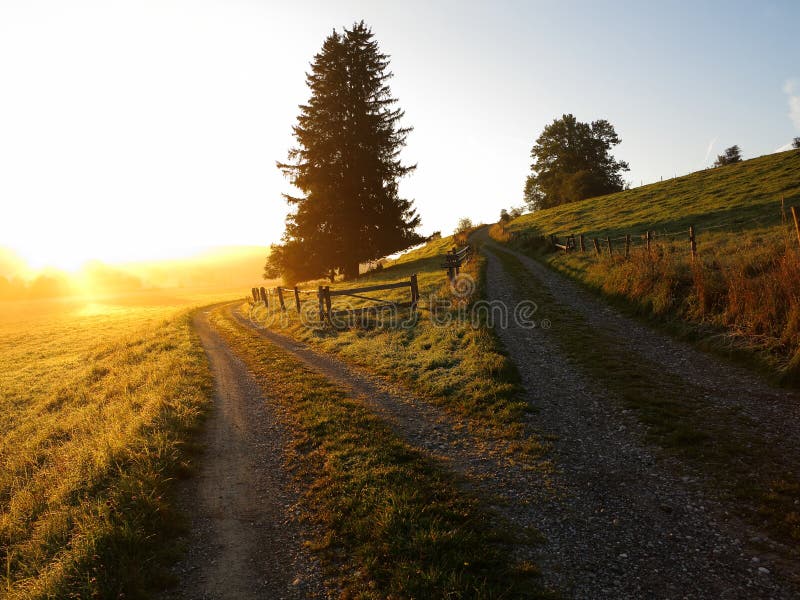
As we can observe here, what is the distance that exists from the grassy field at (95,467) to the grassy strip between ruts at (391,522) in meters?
2.08

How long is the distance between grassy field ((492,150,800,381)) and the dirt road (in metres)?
9.51

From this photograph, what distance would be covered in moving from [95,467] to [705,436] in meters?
10.3

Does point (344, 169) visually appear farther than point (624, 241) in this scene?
Yes

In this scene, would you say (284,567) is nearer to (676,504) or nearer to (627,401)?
(676,504)

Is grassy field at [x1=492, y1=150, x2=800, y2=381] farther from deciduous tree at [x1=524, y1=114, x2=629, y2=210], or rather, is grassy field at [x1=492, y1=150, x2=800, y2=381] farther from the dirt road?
deciduous tree at [x1=524, y1=114, x2=629, y2=210]

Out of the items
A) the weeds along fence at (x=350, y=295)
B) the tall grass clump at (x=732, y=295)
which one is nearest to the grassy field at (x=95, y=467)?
the weeds along fence at (x=350, y=295)

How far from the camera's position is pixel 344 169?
3145 cm

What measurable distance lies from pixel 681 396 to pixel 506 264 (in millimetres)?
20118

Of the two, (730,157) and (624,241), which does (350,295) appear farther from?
(730,157)

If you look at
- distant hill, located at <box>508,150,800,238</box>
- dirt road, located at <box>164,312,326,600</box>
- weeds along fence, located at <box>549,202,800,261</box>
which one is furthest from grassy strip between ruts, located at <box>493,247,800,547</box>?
distant hill, located at <box>508,150,800,238</box>

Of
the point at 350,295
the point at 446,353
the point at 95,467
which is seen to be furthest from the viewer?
the point at 350,295

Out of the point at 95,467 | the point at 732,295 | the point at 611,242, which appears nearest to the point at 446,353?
the point at 732,295

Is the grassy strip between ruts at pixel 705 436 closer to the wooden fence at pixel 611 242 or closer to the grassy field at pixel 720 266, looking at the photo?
the grassy field at pixel 720 266

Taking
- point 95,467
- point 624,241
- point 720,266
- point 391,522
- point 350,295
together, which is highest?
point 624,241
